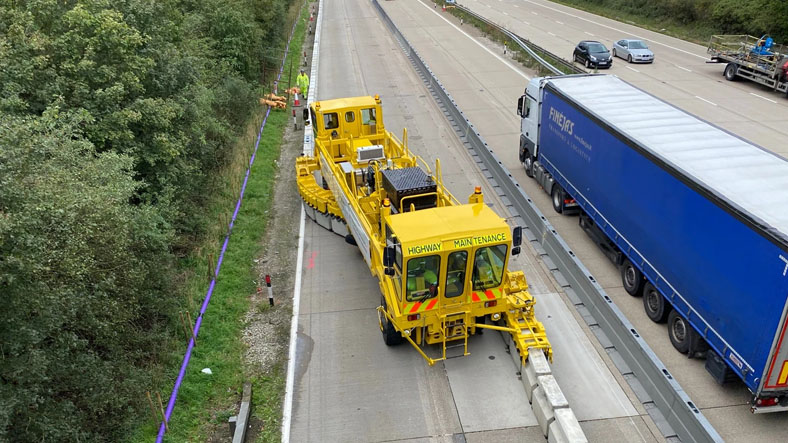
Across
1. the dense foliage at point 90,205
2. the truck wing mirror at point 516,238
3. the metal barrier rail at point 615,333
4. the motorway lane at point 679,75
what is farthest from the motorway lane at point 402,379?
the motorway lane at point 679,75

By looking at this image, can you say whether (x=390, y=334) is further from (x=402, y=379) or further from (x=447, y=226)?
(x=447, y=226)

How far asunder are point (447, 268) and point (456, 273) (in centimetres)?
24

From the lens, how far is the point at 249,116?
2380 cm

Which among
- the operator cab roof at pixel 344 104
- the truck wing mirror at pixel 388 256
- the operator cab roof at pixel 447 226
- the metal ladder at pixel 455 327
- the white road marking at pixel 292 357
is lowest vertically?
the white road marking at pixel 292 357

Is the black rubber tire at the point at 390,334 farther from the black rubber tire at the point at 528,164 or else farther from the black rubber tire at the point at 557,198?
the black rubber tire at the point at 528,164

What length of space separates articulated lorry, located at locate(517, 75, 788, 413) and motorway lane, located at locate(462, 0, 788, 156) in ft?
34.9

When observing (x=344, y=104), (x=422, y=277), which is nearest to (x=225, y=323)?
(x=422, y=277)

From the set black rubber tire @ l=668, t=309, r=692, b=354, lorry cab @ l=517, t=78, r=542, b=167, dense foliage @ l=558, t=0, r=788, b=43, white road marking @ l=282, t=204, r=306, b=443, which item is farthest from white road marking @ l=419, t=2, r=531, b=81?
black rubber tire @ l=668, t=309, r=692, b=354

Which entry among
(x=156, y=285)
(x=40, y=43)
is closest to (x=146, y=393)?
(x=156, y=285)

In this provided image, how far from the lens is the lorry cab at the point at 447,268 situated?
9523 millimetres

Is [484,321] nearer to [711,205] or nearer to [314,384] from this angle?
[314,384]

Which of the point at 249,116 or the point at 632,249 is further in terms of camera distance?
the point at 249,116

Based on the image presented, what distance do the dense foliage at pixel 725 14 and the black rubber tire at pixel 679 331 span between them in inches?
1366

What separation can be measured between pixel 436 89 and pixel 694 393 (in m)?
20.5
